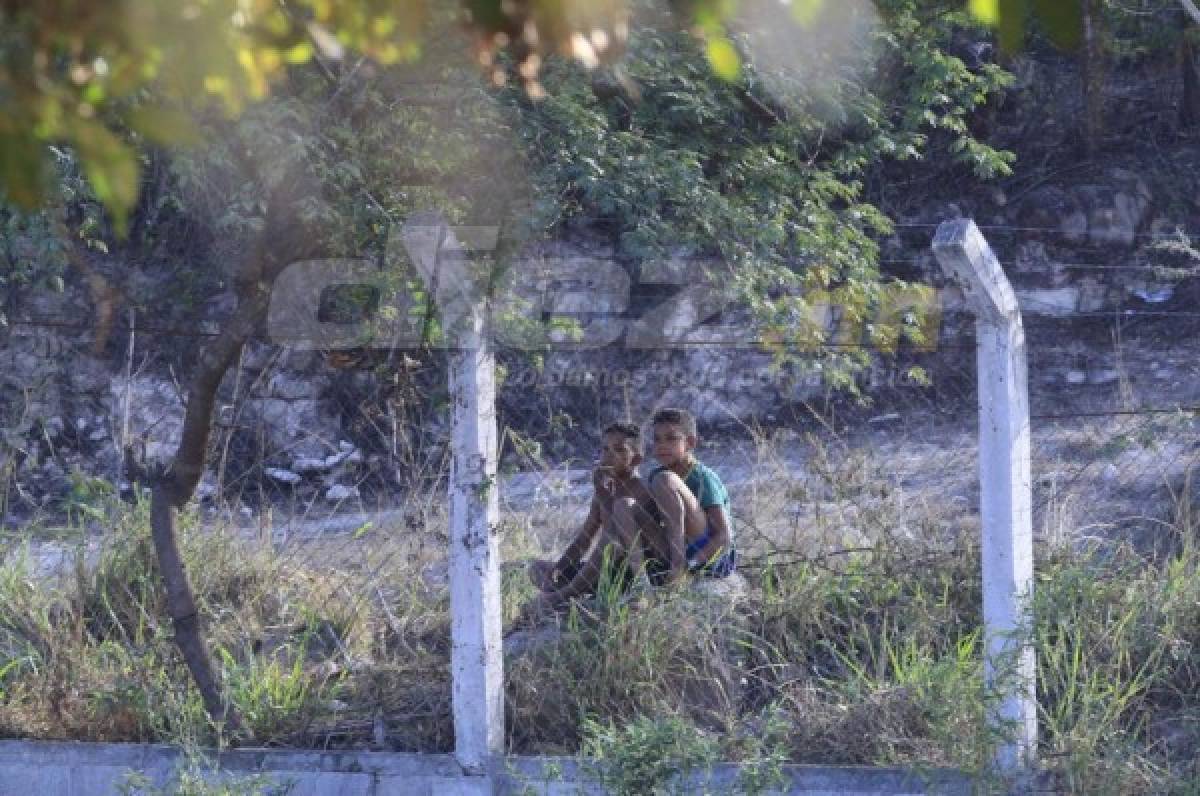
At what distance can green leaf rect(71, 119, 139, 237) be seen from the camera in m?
2.49

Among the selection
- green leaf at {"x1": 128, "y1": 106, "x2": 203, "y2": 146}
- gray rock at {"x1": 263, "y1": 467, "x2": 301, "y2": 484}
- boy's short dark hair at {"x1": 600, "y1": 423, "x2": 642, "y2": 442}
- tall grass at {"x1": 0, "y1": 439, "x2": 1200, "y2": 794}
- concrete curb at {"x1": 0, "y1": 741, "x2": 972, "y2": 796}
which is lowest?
concrete curb at {"x1": 0, "y1": 741, "x2": 972, "y2": 796}

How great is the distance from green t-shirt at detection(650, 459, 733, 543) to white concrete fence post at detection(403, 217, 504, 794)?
1.11m

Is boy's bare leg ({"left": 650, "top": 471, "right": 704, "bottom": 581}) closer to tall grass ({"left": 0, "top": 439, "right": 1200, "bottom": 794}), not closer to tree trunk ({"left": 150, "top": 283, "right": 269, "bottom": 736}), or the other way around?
tall grass ({"left": 0, "top": 439, "right": 1200, "bottom": 794})

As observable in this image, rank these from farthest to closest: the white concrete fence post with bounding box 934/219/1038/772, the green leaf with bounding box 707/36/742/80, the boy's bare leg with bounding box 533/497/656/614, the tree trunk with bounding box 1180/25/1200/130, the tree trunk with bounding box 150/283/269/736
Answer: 1. the tree trunk with bounding box 1180/25/1200/130
2. the boy's bare leg with bounding box 533/497/656/614
3. the tree trunk with bounding box 150/283/269/736
4. the white concrete fence post with bounding box 934/219/1038/772
5. the green leaf with bounding box 707/36/742/80

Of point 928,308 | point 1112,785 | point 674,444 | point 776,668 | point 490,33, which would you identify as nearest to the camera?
point 490,33

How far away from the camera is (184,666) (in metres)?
6.00

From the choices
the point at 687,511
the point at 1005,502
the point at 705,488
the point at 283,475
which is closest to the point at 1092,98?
the point at 283,475

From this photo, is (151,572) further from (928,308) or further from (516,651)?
(928,308)

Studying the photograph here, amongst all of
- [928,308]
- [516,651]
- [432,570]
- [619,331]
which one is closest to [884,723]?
[516,651]

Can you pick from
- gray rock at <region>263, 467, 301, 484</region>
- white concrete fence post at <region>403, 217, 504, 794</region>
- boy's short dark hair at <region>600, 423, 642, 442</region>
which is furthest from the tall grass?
gray rock at <region>263, 467, 301, 484</region>

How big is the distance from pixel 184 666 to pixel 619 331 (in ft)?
14.8

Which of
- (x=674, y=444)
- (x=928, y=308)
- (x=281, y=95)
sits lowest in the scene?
(x=674, y=444)

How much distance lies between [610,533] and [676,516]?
243 mm

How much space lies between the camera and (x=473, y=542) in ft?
17.5
